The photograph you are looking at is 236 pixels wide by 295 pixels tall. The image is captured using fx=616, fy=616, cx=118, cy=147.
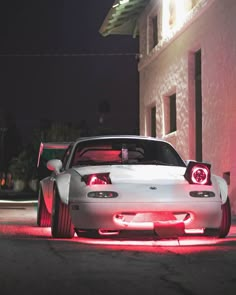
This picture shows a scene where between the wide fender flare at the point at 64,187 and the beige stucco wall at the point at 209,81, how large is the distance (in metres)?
7.50

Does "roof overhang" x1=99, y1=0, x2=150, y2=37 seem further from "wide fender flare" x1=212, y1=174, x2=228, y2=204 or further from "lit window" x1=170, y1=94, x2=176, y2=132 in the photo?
"wide fender flare" x1=212, y1=174, x2=228, y2=204

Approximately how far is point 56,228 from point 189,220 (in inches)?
64.9

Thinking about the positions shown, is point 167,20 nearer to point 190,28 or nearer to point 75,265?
point 190,28

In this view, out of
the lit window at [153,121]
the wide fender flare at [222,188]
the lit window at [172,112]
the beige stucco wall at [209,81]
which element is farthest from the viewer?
the lit window at [153,121]

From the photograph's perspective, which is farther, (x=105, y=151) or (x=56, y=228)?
(x=105, y=151)

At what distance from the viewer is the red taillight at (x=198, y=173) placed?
7574 millimetres

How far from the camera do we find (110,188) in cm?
727

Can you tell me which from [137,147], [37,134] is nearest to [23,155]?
[37,134]

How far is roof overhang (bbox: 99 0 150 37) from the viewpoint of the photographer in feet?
73.7

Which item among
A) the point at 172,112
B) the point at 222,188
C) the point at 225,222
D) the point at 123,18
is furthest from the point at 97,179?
the point at 123,18

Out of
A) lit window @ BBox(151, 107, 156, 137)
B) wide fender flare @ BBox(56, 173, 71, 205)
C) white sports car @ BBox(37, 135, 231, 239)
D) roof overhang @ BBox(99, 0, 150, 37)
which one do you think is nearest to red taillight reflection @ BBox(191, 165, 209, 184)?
white sports car @ BBox(37, 135, 231, 239)

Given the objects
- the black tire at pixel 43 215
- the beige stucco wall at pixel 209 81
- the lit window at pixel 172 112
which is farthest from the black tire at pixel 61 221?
the lit window at pixel 172 112

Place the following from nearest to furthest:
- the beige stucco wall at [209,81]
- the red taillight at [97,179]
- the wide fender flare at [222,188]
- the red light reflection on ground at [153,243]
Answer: the red light reflection on ground at [153,243] < the red taillight at [97,179] < the wide fender flare at [222,188] < the beige stucco wall at [209,81]

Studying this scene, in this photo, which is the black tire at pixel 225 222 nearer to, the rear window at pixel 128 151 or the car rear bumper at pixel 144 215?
the car rear bumper at pixel 144 215
